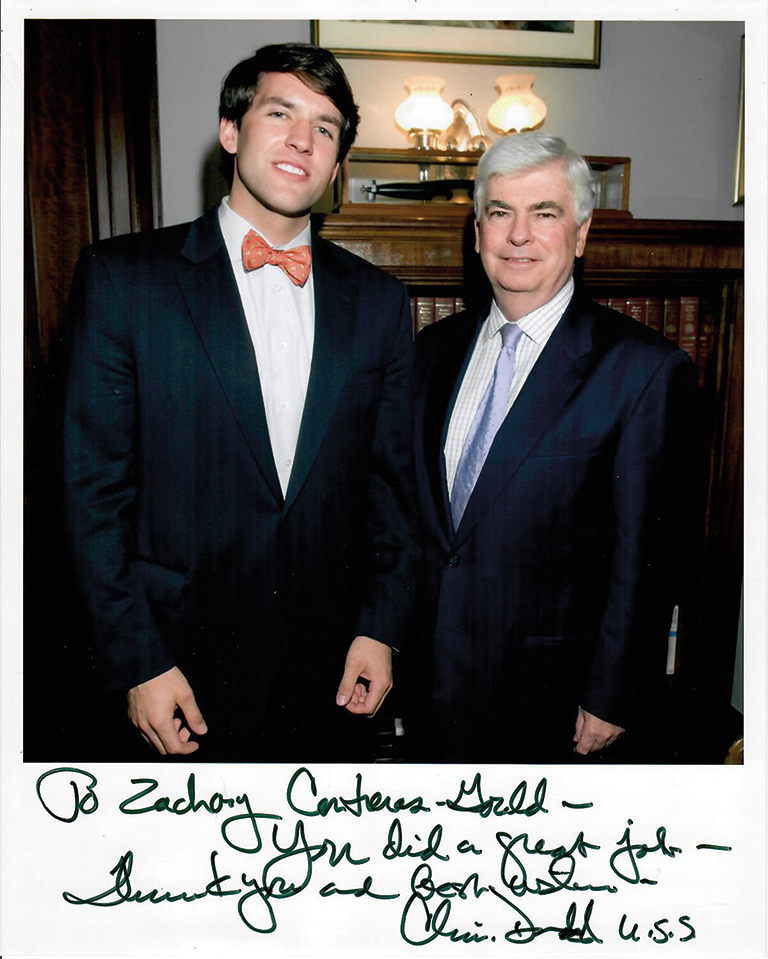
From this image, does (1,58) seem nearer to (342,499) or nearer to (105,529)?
(105,529)

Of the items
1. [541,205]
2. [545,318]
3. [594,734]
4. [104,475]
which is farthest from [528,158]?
[594,734]

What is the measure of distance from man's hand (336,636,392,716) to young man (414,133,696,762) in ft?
0.30

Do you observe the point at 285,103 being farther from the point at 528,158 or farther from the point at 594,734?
the point at 594,734

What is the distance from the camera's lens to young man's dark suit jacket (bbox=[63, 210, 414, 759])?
113 centimetres

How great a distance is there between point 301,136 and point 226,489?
2.02 feet

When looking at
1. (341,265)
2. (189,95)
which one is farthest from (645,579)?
(189,95)

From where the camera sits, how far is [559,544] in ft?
4.14

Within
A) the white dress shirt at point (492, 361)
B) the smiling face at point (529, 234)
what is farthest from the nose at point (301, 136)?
the white dress shirt at point (492, 361)

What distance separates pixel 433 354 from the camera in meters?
1.33

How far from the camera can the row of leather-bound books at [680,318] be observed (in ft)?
5.19

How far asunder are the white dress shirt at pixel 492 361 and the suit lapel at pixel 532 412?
2cm

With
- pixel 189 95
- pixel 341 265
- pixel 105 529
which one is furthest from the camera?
pixel 189 95

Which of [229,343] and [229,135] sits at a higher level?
[229,135]
